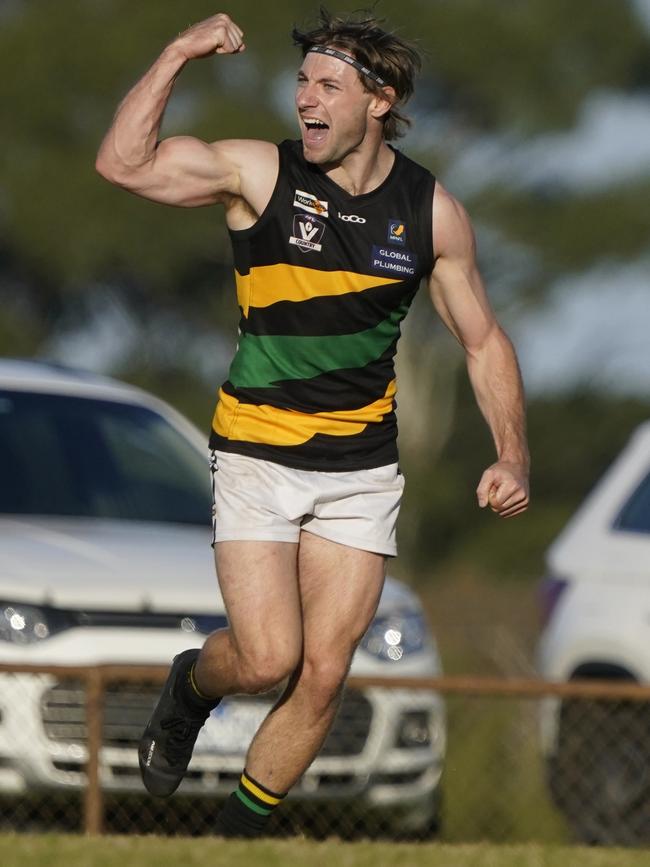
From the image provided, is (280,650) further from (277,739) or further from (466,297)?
(466,297)

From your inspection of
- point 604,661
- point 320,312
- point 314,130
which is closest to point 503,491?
point 320,312

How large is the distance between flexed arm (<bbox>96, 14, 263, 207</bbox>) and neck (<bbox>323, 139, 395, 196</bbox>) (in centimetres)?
31

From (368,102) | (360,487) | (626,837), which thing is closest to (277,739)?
(360,487)

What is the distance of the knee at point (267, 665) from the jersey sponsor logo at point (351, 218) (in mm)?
1227

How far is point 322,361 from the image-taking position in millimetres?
5992

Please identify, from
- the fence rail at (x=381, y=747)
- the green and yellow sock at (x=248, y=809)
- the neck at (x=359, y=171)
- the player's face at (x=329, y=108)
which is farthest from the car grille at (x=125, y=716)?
the player's face at (x=329, y=108)

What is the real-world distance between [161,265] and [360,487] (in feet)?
88.6

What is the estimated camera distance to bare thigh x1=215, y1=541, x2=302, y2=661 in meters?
5.91

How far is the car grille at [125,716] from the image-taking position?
7.93 meters

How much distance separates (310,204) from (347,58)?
0.47 meters

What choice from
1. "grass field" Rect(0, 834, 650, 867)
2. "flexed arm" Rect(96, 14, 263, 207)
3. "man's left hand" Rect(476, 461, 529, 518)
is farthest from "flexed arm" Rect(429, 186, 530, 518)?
"grass field" Rect(0, 834, 650, 867)

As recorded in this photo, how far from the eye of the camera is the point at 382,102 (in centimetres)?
618

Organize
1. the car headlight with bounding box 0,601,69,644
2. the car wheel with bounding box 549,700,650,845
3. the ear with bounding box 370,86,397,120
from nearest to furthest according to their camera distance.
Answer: the ear with bounding box 370,86,397,120
the car headlight with bounding box 0,601,69,644
the car wheel with bounding box 549,700,650,845

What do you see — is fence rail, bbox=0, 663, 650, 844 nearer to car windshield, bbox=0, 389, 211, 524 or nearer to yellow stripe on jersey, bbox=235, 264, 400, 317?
car windshield, bbox=0, 389, 211, 524
